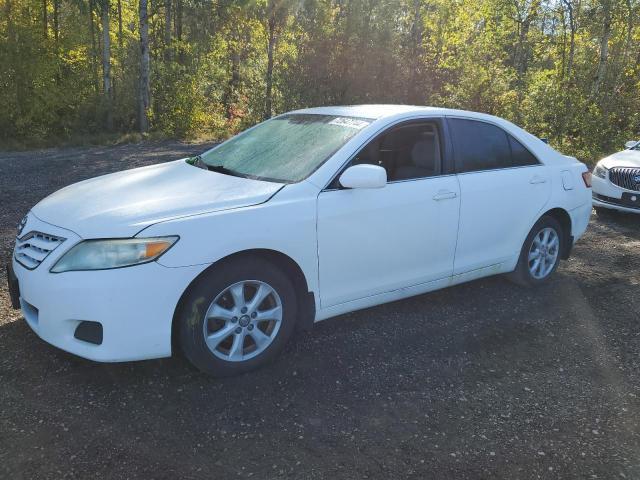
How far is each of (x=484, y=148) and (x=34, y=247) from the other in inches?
133

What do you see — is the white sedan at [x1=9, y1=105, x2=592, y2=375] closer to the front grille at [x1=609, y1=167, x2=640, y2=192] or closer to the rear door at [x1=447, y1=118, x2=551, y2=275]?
the rear door at [x1=447, y1=118, x2=551, y2=275]

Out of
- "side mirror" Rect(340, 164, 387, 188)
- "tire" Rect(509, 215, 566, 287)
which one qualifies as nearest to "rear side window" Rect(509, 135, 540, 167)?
"tire" Rect(509, 215, 566, 287)

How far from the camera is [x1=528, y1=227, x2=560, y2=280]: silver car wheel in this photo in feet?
16.1

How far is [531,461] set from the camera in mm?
2652

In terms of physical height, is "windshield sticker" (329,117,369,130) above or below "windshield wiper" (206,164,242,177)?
above

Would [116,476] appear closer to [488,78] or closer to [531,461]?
[531,461]

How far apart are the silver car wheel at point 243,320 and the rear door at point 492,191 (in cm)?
165

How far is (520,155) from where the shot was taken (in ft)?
15.4

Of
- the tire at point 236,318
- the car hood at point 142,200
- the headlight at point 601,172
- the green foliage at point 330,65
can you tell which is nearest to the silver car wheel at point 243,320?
the tire at point 236,318

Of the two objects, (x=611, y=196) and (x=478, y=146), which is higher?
(x=478, y=146)

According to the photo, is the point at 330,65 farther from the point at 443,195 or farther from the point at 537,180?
the point at 443,195

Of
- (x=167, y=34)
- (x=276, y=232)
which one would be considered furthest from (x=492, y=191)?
(x=167, y=34)

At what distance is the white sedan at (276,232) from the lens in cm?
289

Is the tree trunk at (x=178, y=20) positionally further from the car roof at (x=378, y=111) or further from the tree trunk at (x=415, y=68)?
the car roof at (x=378, y=111)
